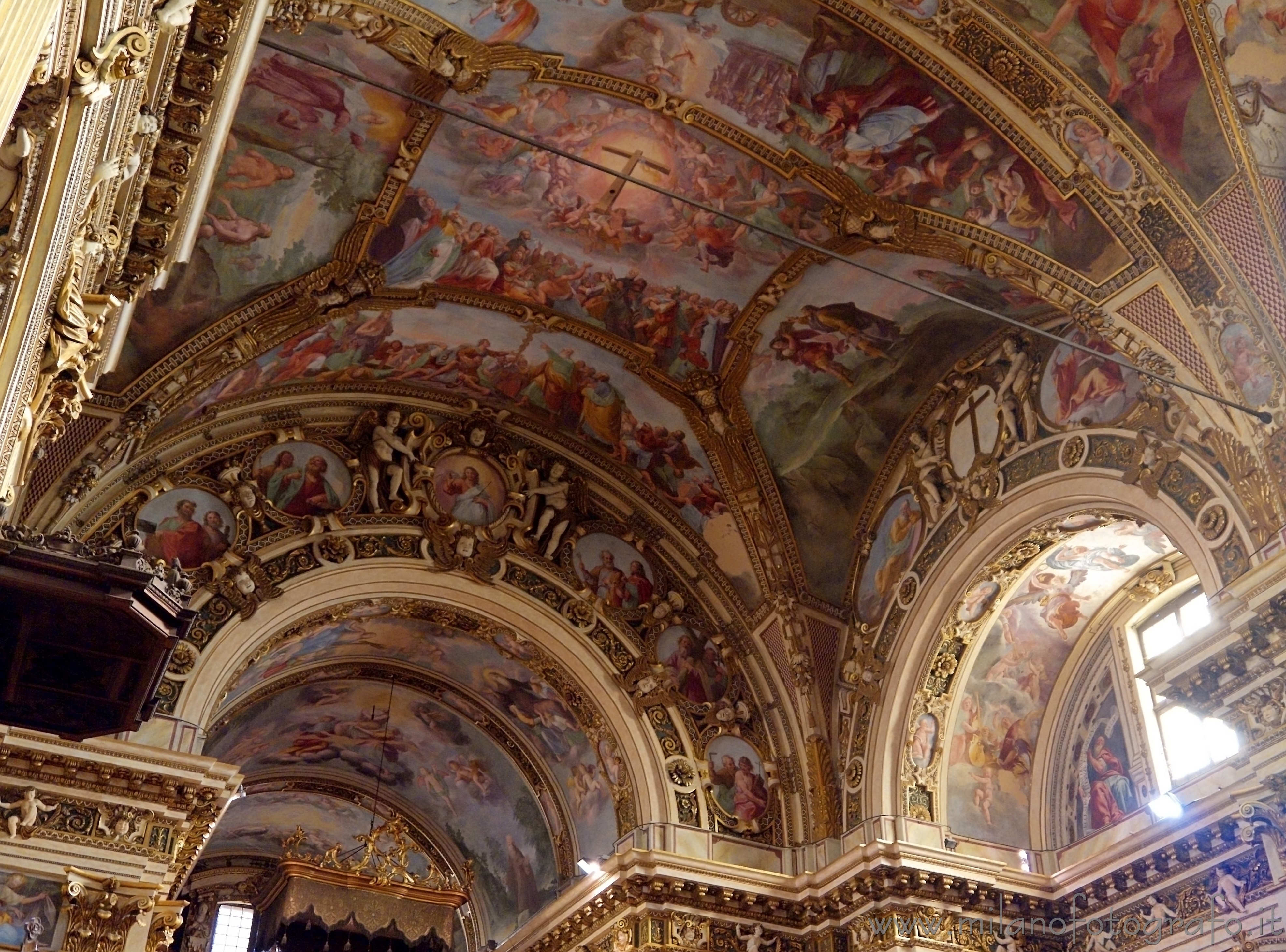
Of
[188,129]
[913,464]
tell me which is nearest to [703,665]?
[913,464]

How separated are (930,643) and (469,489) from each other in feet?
18.0

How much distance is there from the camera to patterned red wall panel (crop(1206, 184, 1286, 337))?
10.1 metres

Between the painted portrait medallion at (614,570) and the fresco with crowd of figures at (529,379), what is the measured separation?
2.61 feet

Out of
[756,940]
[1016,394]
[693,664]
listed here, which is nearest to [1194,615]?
[1016,394]

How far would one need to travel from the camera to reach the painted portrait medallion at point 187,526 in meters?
13.4

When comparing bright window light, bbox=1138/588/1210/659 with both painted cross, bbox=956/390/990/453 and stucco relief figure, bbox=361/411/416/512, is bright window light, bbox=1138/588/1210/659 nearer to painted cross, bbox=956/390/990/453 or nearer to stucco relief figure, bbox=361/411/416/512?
painted cross, bbox=956/390/990/453

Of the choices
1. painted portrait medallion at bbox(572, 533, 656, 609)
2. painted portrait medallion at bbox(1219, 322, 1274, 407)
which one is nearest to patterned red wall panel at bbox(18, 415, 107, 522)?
painted portrait medallion at bbox(572, 533, 656, 609)

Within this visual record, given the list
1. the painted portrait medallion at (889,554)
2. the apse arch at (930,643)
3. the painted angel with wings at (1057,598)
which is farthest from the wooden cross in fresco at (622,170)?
the painted angel with wings at (1057,598)

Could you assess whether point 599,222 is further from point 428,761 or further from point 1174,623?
point 428,761

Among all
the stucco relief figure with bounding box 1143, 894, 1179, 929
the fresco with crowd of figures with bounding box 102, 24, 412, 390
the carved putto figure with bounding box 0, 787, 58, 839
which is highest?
the fresco with crowd of figures with bounding box 102, 24, 412, 390

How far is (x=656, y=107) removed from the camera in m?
12.1

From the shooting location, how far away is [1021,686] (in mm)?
14938

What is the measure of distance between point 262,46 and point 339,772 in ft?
40.8

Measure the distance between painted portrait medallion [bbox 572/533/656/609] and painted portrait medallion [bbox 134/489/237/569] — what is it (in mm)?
4029
